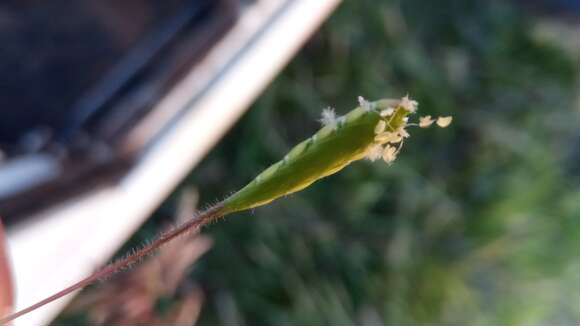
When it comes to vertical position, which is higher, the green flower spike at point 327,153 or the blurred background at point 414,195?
the blurred background at point 414,195

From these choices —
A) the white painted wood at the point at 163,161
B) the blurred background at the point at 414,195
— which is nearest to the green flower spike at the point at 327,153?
the white painted wood at the point at 163,161

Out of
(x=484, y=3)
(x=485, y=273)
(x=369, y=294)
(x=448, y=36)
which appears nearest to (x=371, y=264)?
(x=369, y=294)

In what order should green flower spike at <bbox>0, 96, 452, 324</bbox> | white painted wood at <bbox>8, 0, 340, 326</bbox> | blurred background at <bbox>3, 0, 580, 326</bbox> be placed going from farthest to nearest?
blurred background at <bbox>3, 0, 580, 326</bbox> → white painted wood at <bbox>8, 0, 340, 326</bbox> → green flower spike at <bbox>0, 96, 452, 324</bbox>

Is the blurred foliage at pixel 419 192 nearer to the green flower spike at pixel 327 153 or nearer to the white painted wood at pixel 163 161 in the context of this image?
the white painted wood at pixel 163 161

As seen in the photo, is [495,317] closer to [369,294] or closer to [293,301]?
[369,294]

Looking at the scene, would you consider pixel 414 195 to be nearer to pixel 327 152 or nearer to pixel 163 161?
pixel 163 161

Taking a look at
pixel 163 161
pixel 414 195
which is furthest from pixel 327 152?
pixel 414 195

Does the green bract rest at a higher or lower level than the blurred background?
lower

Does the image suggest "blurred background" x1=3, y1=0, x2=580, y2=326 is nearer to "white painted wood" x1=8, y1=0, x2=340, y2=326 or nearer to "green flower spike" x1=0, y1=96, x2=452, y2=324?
"white painted wood" x1=8, y1=0, x2=340, y2=326

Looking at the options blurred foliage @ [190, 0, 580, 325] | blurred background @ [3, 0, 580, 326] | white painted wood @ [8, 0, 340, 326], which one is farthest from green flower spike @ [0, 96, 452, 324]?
blurred foliage @ [190, 0, 580, 325]
